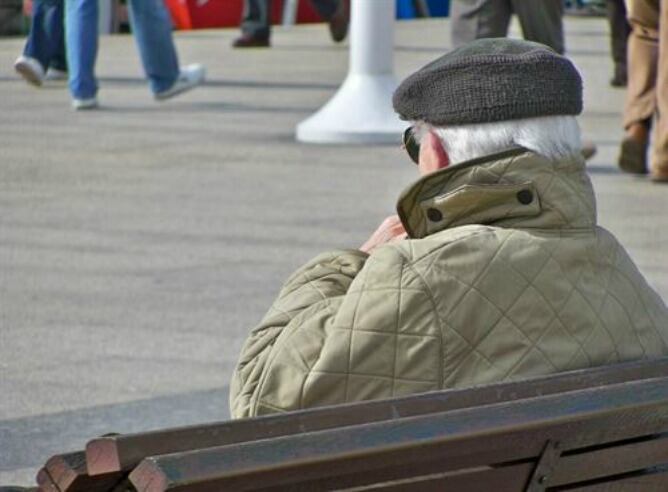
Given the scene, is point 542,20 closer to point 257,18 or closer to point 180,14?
point 257,18

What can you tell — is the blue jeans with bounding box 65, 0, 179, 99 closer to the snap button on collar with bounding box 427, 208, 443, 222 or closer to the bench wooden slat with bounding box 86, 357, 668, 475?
the snap button on collar with bounding box 427, 208, 443, 222

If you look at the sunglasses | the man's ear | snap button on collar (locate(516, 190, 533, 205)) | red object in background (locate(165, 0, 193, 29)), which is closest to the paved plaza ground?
the sunglasses

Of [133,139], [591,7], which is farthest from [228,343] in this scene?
[591,7]

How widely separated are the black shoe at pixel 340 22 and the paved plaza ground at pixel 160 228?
8.49 feet

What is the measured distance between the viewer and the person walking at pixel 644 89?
326 inches

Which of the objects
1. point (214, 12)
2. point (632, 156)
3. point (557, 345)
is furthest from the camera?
point (214, 12)

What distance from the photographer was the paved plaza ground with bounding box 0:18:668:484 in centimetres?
523

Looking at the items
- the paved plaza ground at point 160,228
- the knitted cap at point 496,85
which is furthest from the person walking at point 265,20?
the knitted cap at point 496,85

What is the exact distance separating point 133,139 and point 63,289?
3356 millimetres

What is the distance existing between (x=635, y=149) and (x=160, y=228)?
240cm

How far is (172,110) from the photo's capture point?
10977 mm

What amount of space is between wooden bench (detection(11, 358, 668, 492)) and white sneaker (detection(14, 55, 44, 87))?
27.9 ft

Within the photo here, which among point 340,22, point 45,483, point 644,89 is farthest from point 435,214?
point 340,22

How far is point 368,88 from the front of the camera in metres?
9.52
